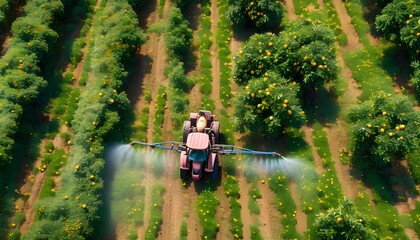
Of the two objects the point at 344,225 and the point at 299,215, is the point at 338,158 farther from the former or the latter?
the point at 344,225

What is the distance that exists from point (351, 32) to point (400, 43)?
397 centimetres

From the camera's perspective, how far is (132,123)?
2502 centimetres

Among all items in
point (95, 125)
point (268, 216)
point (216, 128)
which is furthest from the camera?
point (95, 125)

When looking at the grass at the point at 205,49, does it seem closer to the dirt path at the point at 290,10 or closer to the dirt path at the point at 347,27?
the dirt path at the point at 290,10

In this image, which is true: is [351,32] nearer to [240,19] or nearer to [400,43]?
[400,43]

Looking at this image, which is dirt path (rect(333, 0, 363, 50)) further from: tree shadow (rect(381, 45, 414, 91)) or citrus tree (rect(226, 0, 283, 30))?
citrus tree (rect(226, 0, 283, 30))

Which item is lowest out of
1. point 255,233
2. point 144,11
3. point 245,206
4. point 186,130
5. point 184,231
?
point 184,231

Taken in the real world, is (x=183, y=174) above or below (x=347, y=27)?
below

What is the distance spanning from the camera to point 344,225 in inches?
742

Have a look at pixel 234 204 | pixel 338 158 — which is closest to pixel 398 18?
pixel 338 158

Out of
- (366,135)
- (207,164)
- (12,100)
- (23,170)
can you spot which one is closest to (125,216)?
(207,164)

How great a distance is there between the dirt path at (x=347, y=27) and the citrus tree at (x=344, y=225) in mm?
12665

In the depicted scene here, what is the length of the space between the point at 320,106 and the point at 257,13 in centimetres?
764

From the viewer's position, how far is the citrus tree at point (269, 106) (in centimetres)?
2194
